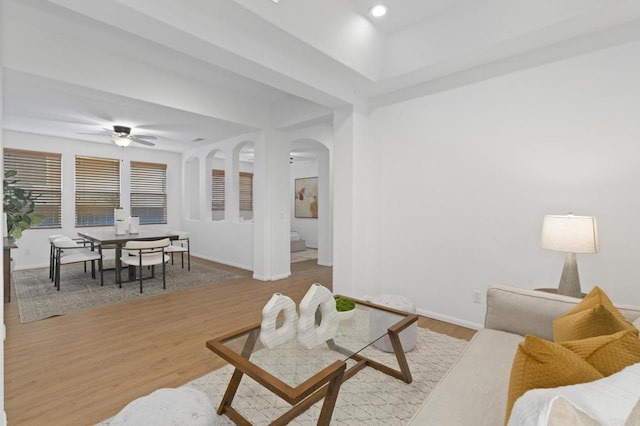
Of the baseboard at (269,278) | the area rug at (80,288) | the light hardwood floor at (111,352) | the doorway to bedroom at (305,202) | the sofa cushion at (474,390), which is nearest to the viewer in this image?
the sofa cushion at (474,390)

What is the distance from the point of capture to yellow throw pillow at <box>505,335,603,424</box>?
3.02 ft

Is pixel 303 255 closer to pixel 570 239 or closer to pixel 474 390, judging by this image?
pixel 570 239

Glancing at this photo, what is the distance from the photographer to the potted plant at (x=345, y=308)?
2230 millimetres

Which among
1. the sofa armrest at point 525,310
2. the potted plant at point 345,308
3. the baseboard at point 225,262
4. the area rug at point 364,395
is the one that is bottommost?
the area rug at point 364,395

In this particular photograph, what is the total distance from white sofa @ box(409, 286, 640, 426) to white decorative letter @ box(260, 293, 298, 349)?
878 mm

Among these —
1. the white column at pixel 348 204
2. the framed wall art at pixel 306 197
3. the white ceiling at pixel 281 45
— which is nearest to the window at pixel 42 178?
the white ceiling at pixel 281 45

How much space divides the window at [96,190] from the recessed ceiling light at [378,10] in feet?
21.5

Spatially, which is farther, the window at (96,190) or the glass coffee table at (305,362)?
the window at (96,190)

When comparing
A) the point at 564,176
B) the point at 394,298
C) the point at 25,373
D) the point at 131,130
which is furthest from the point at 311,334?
the point at 131,130

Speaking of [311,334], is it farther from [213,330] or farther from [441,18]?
[441,18]

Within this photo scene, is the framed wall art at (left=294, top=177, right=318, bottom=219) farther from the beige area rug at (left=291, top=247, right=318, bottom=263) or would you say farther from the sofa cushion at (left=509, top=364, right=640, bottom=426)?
the sofa cushion at (left=509, top=364, right=640, bottom=426)

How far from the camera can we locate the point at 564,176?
268 cm

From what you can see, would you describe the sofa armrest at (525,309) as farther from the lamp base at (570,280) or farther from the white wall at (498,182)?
the white wall at (498,182)

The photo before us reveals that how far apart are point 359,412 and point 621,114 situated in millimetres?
2944
